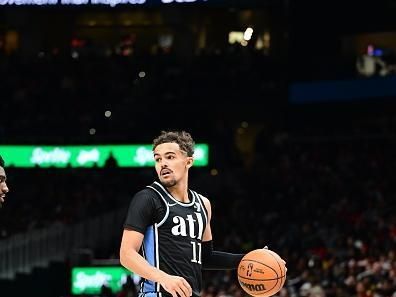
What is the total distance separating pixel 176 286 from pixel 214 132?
22877 millimetres

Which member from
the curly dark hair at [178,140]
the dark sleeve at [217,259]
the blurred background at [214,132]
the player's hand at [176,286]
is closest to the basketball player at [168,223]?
the curly dark hair at [178,140]

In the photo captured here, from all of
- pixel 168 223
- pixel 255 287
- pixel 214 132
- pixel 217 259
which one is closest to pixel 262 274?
pixel 255 287

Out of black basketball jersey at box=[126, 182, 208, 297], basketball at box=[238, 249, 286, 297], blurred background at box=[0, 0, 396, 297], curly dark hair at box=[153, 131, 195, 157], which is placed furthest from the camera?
blurred background at box=[0, 0, 396, 297]

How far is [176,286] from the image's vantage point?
6.93 m

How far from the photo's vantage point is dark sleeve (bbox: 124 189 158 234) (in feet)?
23.7

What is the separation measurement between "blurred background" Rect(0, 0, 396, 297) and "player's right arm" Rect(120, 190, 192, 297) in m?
13.8

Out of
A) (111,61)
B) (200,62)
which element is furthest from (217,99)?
(111,61)

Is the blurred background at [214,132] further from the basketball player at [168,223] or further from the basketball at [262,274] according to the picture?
the basketball player at [168,223]

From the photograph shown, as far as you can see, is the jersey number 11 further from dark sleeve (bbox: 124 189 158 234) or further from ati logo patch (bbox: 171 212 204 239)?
dark sleeve (bbox: 124 189 158 234)

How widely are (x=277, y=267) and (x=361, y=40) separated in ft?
89.6

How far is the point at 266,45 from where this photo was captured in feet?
116

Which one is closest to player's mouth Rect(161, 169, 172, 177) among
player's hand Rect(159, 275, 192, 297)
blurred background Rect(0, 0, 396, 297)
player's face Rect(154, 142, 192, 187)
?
player's face Rect(154, 142, 192, 187)

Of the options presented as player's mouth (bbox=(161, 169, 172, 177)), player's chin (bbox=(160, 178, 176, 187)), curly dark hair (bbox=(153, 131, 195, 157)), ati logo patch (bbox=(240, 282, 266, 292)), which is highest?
curly dark hair (bbox=(153, 131, 195, 157))

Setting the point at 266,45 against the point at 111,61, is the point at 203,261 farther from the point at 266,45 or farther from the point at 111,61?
the point at 266,45
